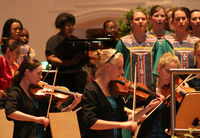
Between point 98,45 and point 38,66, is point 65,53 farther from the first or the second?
point 38,66

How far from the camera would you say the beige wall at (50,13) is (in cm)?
731

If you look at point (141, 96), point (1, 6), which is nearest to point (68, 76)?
point (141, 96)

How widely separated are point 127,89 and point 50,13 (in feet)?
16.4

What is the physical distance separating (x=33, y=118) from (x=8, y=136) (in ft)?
1.56

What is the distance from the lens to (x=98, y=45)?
4.24 m

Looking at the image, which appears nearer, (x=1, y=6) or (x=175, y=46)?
(x=175, y=46)

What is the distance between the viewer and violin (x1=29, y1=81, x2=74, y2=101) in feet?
10.8

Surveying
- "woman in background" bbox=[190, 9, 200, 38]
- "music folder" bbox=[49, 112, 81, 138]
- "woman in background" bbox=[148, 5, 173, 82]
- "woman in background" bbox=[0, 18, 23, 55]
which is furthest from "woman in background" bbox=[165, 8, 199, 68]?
"woman in background" bbox=[0, 18, 23, 55]

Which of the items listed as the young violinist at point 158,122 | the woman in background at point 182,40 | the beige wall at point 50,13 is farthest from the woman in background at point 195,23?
the beige wall at point 50,13

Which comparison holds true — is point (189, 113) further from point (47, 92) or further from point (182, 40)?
point (182, 40)

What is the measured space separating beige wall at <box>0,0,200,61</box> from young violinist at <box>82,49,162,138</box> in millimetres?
4465

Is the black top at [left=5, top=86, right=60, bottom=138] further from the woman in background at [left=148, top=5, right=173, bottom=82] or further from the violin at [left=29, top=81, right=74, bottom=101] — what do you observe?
the woman in background at [left=148, top=5, right=173, bottom=82]

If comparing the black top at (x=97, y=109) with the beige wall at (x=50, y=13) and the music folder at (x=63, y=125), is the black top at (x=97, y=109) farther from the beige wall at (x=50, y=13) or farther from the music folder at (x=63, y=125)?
the beige wall at (x=50, y=13)

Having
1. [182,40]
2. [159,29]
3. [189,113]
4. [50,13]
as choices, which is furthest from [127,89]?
[50,13]
